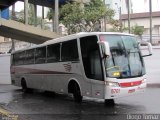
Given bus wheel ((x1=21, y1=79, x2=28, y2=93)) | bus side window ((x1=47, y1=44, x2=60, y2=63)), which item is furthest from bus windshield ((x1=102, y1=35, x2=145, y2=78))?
bus wheel ((x1=21, y1=79, x2=28, y2=93))

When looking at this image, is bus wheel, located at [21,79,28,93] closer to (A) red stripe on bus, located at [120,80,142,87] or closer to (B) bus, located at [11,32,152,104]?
(B) bus, located at [11,32,152,104]

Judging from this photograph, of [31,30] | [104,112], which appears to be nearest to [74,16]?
[31,30]

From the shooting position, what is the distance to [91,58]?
1463 cm

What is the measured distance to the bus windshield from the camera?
45.4 ft

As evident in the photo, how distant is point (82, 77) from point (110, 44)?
1811 mm

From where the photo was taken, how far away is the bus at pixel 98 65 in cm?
1373

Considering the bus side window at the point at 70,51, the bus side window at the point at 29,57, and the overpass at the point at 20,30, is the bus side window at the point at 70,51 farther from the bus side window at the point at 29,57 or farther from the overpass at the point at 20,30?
the overpass at the point at 20,30

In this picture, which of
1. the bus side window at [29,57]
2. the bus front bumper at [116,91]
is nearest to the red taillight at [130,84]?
the bus front bumper at [116,91]

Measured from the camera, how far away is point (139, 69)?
14516 millimetres

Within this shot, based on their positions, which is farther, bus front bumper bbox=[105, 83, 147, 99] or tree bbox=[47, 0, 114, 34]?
tree bbox=[47, 0, 114, 34]

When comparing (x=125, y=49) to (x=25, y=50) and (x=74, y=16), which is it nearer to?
(x=25, y=50)

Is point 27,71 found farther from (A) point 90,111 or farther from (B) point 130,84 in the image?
(A) point 90,111

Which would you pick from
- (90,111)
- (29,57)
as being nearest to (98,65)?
(90,111)

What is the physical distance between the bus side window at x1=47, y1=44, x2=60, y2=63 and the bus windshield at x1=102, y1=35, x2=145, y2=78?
12.6ft
